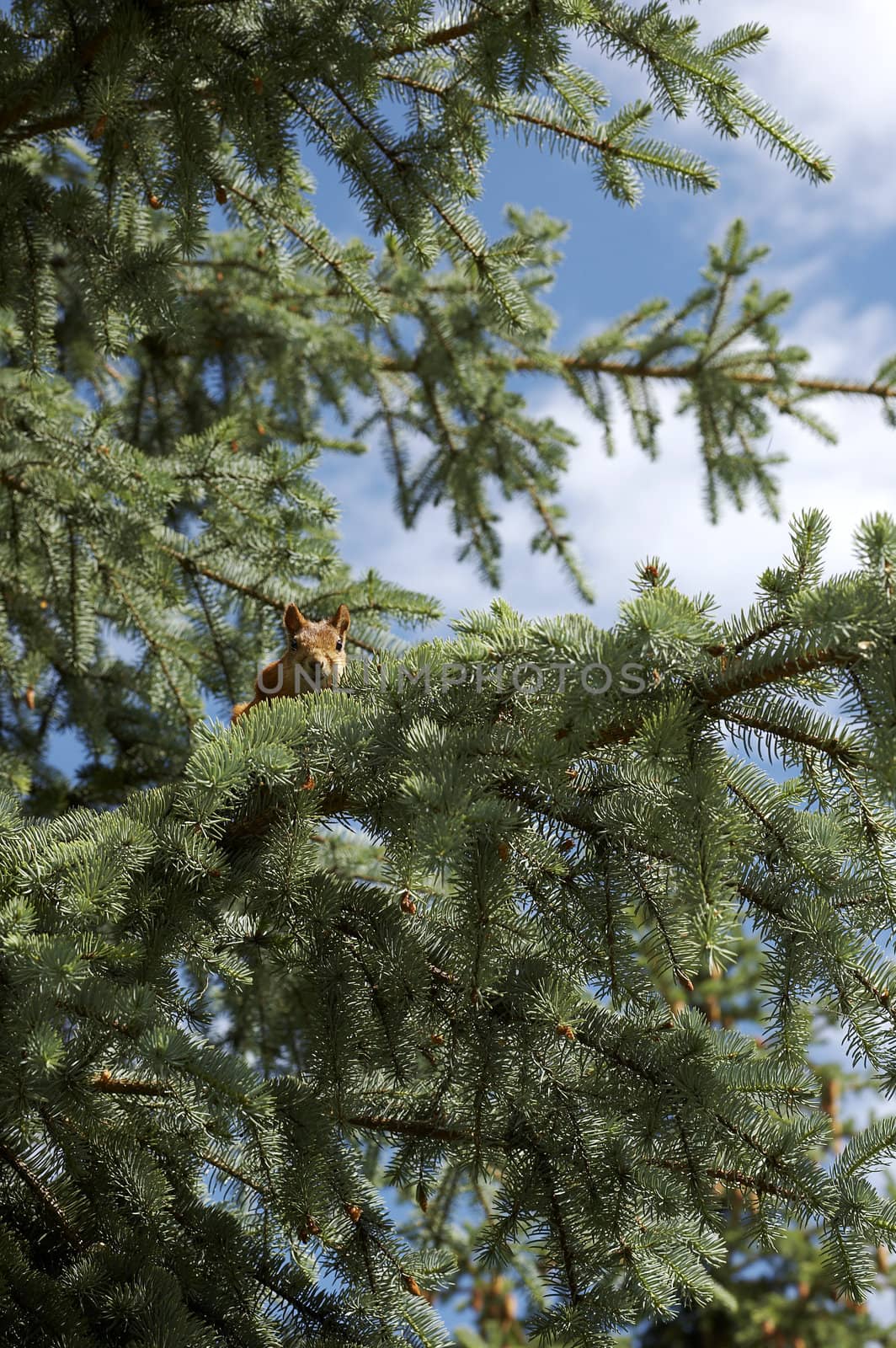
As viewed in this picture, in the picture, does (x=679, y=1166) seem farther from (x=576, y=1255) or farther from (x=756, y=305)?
(x=756, y=305)

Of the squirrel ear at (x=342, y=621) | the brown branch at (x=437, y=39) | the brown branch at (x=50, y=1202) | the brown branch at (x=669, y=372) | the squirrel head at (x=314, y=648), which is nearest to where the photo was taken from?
the brown branch at (x=50, y=1202)

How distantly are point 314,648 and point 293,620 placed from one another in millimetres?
188

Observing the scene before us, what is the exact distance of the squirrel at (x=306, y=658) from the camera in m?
2.94

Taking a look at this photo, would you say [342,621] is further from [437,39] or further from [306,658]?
[437,39]

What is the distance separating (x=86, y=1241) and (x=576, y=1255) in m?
0.82

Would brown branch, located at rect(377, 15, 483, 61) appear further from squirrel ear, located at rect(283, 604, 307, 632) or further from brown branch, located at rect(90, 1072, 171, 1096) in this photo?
brown branch, located at rect(90, 1072, 171, 1096)

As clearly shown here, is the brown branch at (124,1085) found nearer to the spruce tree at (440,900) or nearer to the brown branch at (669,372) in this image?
the spruce tree at (440,900)

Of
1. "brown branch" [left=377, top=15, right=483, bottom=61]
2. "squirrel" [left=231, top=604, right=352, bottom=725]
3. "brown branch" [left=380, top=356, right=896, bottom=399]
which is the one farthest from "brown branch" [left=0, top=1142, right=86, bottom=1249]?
"brown branch" [left=380, top=356, right=896, bottom=399]

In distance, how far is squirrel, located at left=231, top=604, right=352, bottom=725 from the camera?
9.64ft

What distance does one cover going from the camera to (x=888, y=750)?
56.7 inches

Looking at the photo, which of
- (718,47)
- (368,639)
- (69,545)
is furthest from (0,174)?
(718,47)
